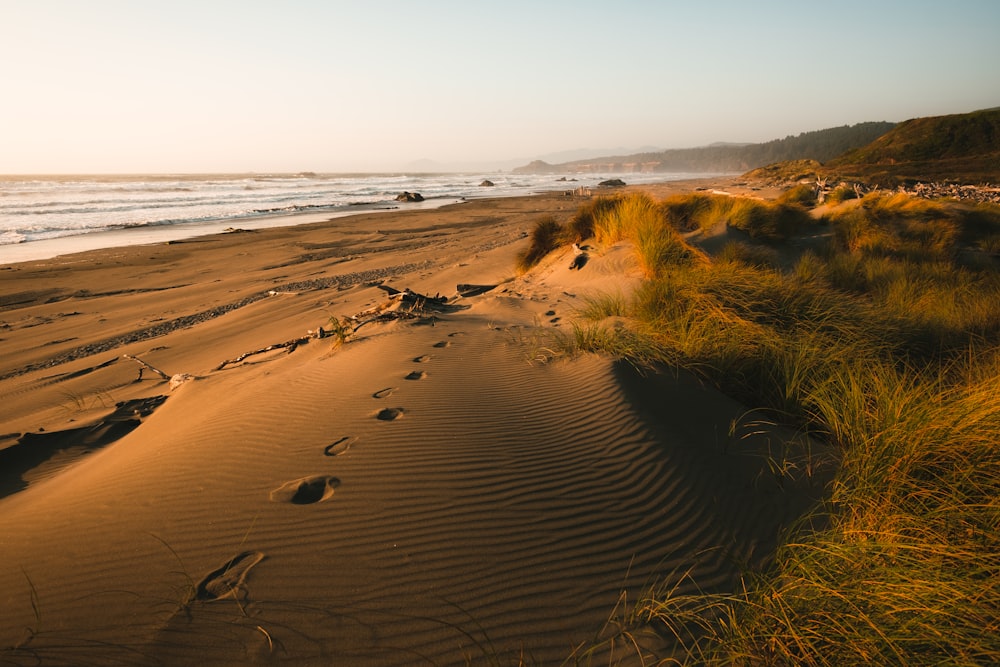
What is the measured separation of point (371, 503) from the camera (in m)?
2.29

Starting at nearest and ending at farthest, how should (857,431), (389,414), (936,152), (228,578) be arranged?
(228,578) → (857,431) → (389,414) → (936,152)

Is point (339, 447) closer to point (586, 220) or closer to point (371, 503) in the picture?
point (371, 503)

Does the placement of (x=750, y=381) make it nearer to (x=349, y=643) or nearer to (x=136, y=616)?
(x=349, y=643)

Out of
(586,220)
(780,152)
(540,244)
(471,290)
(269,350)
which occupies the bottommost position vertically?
(269,350)

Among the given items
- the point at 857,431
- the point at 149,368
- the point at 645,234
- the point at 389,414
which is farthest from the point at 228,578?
the point at 645,234

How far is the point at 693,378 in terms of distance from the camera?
146 inches

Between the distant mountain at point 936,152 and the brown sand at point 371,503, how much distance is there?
86.2 ft

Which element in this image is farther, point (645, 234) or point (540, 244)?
point (540, 244)

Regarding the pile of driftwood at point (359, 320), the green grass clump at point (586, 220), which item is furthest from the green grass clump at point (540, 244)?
the pile of driftwood at point (359, 320)

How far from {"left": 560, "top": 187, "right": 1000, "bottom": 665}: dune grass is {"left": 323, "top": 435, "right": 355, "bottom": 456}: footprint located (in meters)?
1.82

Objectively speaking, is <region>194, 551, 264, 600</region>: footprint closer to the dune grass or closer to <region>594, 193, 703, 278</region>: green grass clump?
the dune grass

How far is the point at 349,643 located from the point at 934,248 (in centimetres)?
1259

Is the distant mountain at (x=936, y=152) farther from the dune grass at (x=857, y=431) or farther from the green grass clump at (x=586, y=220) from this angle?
the dune grass at (x=857, y=431)

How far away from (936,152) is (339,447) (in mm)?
41971
